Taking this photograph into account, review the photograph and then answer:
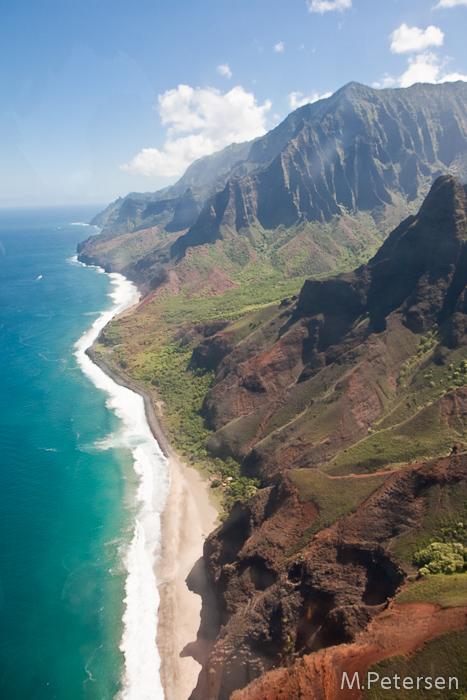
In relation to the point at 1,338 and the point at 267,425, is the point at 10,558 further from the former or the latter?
the point at 1,338

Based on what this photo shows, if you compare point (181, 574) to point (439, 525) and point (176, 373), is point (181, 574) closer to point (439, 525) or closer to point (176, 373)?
point (439, 525)

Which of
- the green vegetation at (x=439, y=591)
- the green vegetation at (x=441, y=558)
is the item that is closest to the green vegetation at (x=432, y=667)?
the green vegetation at (x=439, y=591)

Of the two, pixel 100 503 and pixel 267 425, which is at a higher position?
pixel 267 425

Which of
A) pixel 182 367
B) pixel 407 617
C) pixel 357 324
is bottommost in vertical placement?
pixel 182 367

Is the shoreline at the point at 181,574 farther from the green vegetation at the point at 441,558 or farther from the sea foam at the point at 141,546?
the green vegetation at the point at 441,558

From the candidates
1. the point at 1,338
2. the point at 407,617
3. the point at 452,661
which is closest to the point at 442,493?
the point at 407,617

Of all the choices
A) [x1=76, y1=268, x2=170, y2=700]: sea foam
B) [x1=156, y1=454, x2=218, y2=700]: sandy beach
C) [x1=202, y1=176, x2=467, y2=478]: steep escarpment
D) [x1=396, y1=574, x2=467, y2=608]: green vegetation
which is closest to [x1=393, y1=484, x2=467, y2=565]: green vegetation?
[x1=396, y1=574, x2=467, y2=608]: green vegetation

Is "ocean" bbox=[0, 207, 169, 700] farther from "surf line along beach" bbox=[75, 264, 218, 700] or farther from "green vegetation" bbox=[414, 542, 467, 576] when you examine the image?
"green vegetation" bbox=[414, 542, 467, 576]
